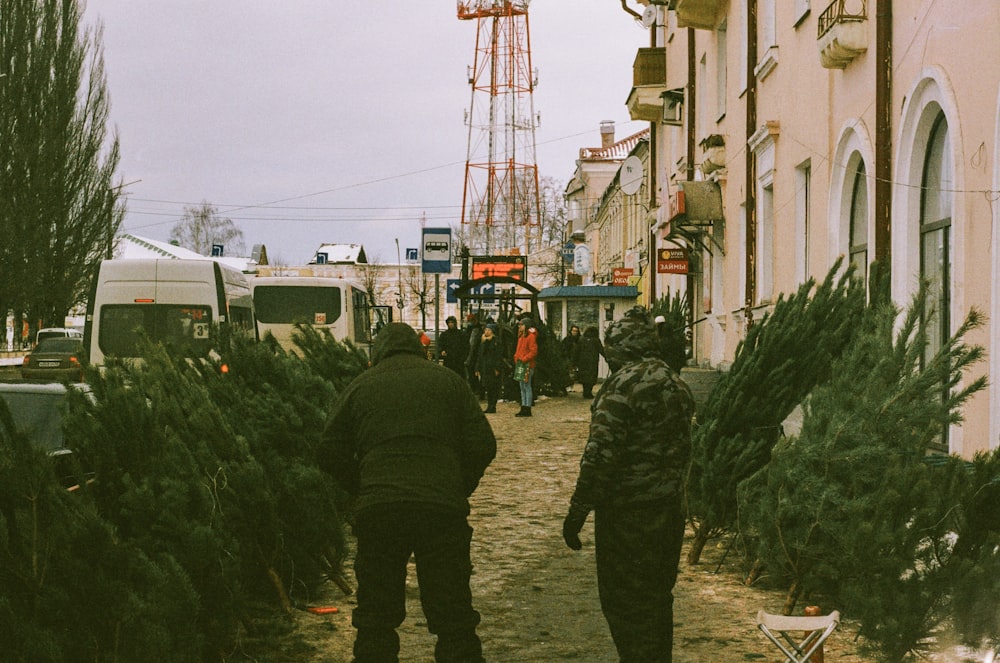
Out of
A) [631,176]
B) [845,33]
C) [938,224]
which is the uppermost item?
[631,176]

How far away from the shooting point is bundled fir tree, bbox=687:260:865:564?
26.7 ft

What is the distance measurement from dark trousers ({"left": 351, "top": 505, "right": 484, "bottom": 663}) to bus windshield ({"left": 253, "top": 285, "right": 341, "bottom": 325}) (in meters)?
21.6

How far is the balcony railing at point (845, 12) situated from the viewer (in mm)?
11619

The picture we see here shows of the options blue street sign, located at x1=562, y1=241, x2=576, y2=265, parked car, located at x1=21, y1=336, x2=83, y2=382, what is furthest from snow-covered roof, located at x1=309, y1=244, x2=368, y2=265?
parked car, located at x1=21, y1=336, x2=83, y2=382

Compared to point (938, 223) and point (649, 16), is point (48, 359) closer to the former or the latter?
point (649, 16)

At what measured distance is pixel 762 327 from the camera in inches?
330

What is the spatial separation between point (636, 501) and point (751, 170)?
1319 centimetres

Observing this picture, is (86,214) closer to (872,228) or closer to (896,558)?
(872,228)

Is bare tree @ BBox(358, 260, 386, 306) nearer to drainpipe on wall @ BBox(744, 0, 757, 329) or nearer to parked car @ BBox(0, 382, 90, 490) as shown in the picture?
drainpipe on wall @ BBox(744, 0, 757, 329)

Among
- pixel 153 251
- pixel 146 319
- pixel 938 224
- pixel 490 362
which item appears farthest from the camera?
pixel 153 251

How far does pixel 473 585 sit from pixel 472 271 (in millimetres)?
23701

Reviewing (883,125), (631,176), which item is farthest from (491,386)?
(883,125)

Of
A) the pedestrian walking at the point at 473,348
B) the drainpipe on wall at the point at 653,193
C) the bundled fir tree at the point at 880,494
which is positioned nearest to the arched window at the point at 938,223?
A: the bundled fir tree at the point at 880,494

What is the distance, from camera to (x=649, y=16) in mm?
29969
